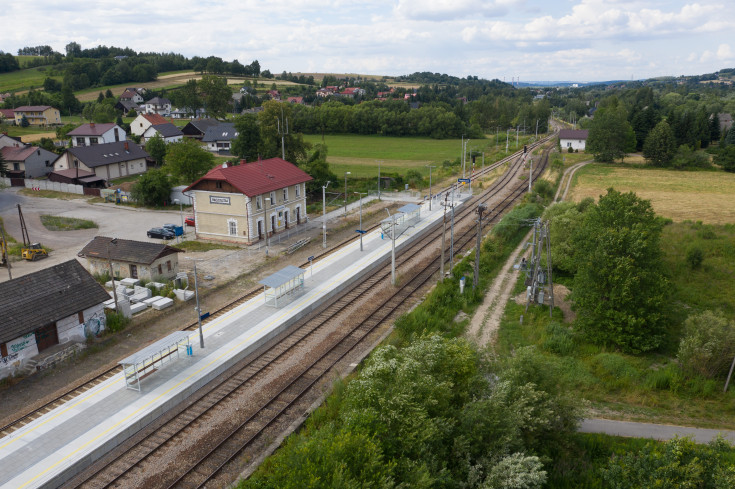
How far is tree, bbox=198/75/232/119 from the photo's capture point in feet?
388

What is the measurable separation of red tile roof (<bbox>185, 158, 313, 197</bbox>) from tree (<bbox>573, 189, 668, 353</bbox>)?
2608 centimetres

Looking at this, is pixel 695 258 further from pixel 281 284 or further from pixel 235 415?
pixel 235 415

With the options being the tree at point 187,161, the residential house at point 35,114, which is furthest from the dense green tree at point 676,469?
the residential house at point 35,114

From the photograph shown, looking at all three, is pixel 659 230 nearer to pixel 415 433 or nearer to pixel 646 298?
pixel 646 298

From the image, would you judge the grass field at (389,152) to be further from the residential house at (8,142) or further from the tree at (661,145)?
the residential house at (8,142)

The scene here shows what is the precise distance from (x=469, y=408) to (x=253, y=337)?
525 inches

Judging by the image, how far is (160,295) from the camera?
30.8 m

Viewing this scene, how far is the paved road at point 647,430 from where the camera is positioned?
18.5 metres

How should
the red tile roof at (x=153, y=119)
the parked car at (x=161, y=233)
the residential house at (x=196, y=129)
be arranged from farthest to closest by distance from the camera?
the red tile roof at (x=153, y=119)
the residential house at (x=196, y=129)
the parked car at (x=161, y=233)

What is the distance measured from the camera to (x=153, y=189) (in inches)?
2199

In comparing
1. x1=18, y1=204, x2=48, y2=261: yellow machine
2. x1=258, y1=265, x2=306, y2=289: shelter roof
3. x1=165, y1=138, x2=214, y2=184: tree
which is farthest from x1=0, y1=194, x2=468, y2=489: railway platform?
x1=165, y1=138, x2=214, y2=184: tree

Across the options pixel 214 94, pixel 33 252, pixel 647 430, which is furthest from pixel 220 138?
pixel 647 430

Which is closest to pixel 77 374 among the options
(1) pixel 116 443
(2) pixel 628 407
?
(1) pixel 116 443

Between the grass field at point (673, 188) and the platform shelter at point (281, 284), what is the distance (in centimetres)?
3808
